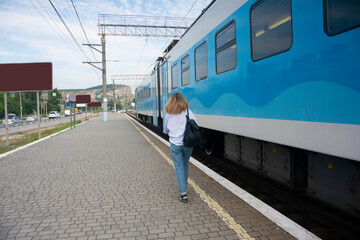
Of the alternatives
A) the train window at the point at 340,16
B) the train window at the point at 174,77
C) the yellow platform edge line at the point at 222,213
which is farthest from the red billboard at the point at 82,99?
the train window at the point at 340,16

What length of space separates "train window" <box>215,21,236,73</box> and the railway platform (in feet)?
6.99

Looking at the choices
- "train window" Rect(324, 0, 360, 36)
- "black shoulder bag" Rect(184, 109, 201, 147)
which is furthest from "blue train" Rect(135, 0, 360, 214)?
"black shoulder bag" Rect(184, 109, 201, 147)

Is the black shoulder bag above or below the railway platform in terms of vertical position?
above

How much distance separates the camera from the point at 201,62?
712 centimetres

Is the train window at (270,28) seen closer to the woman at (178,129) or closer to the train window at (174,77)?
the woman at (178,129)

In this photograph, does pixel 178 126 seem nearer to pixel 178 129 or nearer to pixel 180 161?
pixel 178 129

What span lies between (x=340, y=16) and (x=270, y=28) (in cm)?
128

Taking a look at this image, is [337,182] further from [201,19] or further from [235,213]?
[201,19]

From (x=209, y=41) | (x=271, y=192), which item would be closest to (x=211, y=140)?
(x=209, y=41)

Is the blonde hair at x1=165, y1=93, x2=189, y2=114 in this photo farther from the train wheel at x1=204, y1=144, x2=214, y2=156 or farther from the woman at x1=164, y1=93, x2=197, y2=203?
the train wheel at x1=204, y1=144, x2=214, y2=156

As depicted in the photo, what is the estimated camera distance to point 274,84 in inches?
156

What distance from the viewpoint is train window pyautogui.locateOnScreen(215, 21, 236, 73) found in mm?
5305

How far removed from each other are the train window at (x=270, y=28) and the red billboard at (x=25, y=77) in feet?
40.7

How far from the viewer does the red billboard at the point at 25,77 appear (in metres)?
13.6
